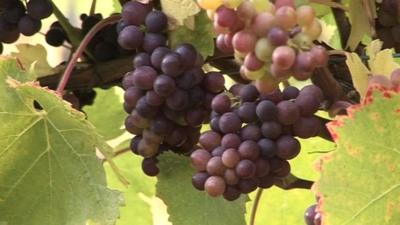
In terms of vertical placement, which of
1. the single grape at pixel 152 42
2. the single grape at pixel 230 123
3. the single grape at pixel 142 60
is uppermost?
the single grape at pixel 152 42

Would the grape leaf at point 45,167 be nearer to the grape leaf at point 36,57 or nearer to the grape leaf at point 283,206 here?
the grape leaf at point 36,57

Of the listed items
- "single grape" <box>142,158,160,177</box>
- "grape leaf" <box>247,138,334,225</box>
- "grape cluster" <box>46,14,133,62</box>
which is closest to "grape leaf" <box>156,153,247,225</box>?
"single grape" <box>142,158,160,177</box>

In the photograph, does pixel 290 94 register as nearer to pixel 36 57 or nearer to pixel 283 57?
pixel 283 57

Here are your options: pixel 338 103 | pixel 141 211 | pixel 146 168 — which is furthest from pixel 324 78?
pixel 141 211

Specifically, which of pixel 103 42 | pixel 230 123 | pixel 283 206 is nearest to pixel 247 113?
pixel 230 123

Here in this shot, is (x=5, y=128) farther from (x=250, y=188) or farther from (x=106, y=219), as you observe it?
(x=250, y=188)

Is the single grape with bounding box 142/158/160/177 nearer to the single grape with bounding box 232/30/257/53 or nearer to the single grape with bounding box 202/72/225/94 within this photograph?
the single grape with bounding box 202/72/225/94

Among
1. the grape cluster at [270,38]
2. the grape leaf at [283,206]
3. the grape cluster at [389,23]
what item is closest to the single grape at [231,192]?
the grape cluster at [270,38]

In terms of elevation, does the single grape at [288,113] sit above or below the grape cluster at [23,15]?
below
